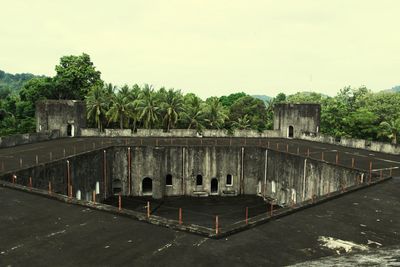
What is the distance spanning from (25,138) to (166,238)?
95.9ft

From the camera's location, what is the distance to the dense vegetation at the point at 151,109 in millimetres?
50281

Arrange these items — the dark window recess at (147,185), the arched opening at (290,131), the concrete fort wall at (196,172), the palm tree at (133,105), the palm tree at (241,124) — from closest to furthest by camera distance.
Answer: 1. the concrete fort wall at (196,172)
2. the dark window recess at (147,185)
3. the arched opening at (290,131)
4. the palm tree at (133,105)
5. the palm tree at (241,124)

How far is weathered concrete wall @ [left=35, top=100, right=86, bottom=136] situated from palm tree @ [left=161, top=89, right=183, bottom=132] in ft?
40.1

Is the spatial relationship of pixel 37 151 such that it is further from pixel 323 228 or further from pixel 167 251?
pixel 323 228

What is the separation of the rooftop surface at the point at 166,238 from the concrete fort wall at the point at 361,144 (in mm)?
18633

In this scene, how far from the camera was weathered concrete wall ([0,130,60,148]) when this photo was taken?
33425mm

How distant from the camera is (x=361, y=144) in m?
36.1

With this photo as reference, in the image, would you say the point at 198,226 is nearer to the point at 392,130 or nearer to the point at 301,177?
the point at 301,177

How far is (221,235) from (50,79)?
61.8 metres

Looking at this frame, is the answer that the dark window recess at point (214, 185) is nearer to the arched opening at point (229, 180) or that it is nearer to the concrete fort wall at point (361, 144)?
the arched opening at point (229, 180)

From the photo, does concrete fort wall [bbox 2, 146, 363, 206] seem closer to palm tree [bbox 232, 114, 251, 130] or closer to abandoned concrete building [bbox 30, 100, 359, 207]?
abandoned concrete building [bbox 30, 100, 359, 207]

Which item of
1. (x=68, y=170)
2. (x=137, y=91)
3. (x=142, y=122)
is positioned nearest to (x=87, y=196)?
(x=68, y=170)

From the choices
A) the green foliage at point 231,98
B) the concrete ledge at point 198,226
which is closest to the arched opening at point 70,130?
the concrete ledge at point 198,226

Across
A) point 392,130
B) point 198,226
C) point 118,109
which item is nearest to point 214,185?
point 118,109
